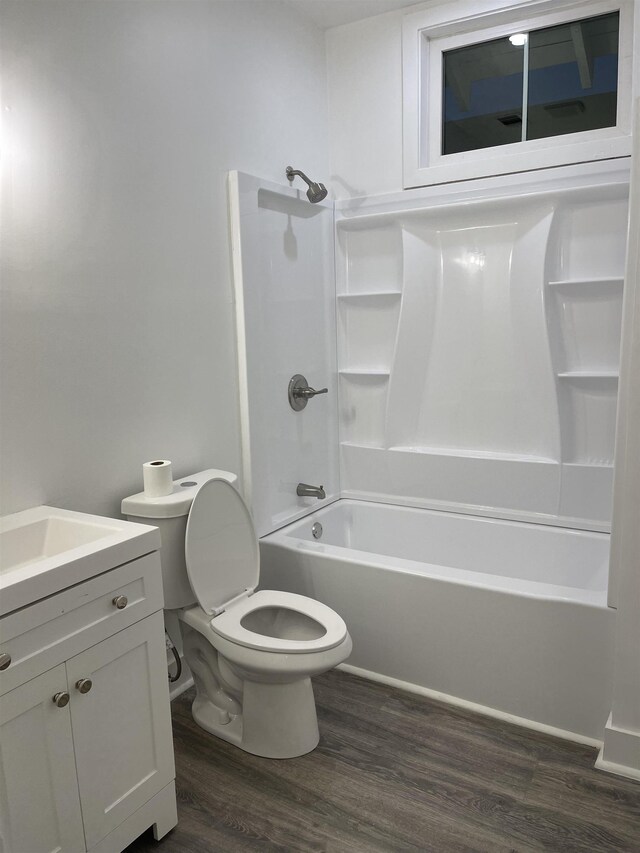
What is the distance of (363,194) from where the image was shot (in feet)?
10.0

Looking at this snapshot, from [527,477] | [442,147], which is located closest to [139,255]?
[442,147]

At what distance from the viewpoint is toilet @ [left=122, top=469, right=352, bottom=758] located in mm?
1925

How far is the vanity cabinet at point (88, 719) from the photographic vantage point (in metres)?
1.29

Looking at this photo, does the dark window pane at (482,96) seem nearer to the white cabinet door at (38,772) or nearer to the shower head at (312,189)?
the shower head at (312,189)

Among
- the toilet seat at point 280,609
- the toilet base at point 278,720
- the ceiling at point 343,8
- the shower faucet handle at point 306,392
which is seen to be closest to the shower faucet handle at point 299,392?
the shower faucet handle at point 306,392

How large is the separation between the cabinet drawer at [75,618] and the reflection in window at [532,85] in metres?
2.35

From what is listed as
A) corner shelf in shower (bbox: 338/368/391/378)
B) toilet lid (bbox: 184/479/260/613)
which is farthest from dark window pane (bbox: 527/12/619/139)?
toilet lid (bbox: 184/479/260/613)

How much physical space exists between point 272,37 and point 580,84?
1301mm

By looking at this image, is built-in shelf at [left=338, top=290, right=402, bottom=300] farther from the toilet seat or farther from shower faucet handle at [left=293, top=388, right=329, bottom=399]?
the toilet seat

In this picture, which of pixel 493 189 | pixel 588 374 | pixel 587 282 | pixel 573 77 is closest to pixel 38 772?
pixel 588 374

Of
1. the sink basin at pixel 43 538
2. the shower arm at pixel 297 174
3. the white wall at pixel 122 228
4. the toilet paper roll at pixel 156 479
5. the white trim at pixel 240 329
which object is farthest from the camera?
the shower arm at pixel 297 174

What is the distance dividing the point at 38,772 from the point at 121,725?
0.23m

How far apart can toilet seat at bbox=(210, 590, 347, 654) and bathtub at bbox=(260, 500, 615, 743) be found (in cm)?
36

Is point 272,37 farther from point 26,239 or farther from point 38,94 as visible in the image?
point 26,239
